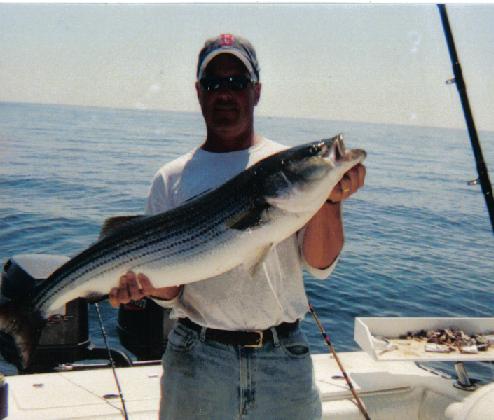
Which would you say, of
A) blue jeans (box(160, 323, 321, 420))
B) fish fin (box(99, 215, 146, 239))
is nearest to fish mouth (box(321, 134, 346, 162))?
blue jeans (box(160, 323, 321, 420))

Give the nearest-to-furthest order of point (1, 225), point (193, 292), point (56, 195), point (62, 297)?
point (193, 292) → point (62, 297) → point (1, 225) → point (56, 195)

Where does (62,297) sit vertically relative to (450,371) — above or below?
above

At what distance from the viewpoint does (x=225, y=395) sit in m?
2.86

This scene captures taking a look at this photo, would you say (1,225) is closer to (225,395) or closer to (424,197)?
(225,395)

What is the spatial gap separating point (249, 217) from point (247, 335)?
0.63 meters

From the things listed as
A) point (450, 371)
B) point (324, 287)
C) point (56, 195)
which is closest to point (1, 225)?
point (56, 195)

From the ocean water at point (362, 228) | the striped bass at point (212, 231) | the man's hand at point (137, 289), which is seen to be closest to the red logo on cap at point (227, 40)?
the striped bass at point (212, 231)

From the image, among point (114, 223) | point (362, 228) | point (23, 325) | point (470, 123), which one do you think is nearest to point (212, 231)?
point (114, 223)

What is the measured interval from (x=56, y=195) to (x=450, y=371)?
17.4 metres

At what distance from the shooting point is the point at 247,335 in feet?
9.52

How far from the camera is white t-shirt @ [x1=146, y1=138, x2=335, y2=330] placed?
9.57ft

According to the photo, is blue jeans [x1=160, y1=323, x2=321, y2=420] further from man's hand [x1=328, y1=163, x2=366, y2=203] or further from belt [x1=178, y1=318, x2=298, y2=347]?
man's hand [x1=328, y1=163, x2=366, y2=203]

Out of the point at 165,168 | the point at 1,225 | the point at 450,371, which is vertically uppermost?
the point at 1,225

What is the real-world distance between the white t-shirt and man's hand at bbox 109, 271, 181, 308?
0.20ft
